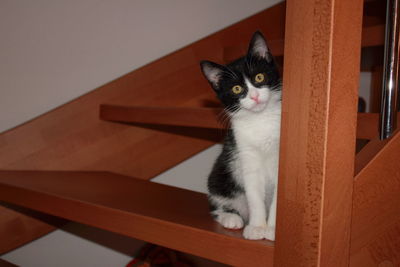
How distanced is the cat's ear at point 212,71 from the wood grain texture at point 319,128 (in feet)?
1.55

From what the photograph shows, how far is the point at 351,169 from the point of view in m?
0.61

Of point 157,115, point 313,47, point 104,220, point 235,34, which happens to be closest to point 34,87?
point 157,115

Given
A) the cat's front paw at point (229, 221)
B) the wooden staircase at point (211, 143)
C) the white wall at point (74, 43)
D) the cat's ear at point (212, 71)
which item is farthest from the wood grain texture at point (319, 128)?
the white wall at point (74, 43)

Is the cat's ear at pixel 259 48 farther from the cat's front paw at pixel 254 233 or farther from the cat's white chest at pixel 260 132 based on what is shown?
the cat's front paw at pixel 254 233

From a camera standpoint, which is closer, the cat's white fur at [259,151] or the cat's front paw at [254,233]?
the cat's front paw at [254,233]

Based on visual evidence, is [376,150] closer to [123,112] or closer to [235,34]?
[123,112]

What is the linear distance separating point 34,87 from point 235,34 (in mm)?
868

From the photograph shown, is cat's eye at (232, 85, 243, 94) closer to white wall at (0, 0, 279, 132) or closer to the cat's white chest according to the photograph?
the cat's white chest

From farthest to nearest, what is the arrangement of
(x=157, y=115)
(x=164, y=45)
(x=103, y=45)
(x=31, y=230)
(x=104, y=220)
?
(x=164, y=45), (x=103, y=45), (x=31, y=230), (x=157, y=115), (x=104, y=220)

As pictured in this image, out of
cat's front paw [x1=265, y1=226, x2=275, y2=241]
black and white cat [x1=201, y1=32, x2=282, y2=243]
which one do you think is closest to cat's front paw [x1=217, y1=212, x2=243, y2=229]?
black and white cat [x1=201, y1=32, x2=282, y2=243]

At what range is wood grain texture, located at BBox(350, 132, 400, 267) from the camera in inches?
25.0

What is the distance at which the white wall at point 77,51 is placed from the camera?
4.76 ft

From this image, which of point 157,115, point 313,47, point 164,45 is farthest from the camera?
point 164,45

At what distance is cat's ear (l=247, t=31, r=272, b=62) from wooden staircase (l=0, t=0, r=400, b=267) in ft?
0.73
